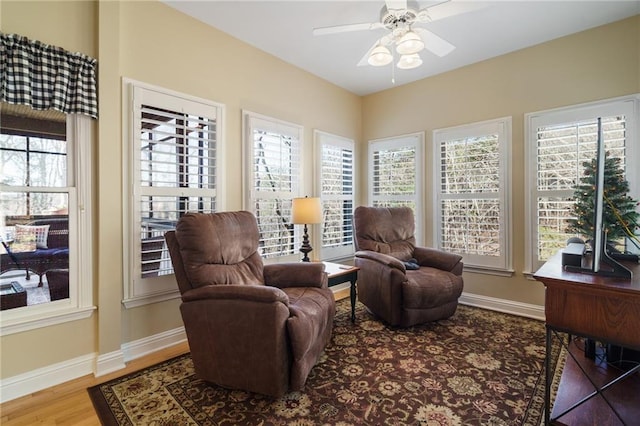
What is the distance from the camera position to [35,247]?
2.05m

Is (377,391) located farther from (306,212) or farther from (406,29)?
(406,29)

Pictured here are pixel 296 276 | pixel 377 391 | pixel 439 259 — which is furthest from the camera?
pixel 439 259

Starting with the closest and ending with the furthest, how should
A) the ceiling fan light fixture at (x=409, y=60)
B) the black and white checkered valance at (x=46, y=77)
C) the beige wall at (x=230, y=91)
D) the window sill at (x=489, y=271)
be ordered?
the black and white checkered valance at (x=46, y=77), the beige wall at (x=230, y=91), the ceiling fan light fixture at (x=409, y=60), the window sill at (x=489, y=271)

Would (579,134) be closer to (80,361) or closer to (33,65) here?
(33,65)

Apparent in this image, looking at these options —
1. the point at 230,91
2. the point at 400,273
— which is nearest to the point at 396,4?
the point at 230,91

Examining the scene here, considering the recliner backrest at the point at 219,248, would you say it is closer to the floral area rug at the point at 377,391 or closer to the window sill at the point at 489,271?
the floral area rug at the point at 377,391

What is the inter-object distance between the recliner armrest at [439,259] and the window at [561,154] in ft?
2.74

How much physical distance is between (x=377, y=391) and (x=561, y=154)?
295 cm

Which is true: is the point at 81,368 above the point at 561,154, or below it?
below

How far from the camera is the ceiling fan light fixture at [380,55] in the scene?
2246mm

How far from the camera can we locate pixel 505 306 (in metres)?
3.38

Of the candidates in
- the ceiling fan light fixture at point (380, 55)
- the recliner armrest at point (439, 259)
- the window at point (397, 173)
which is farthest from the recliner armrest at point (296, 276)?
the window at point (397, 173)

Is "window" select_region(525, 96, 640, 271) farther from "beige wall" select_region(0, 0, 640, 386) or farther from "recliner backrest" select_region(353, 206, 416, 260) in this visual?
"recliner backrest" select_region(353, 206, 416, 260)

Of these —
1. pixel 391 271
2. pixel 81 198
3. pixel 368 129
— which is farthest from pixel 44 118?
pixel 368 129
